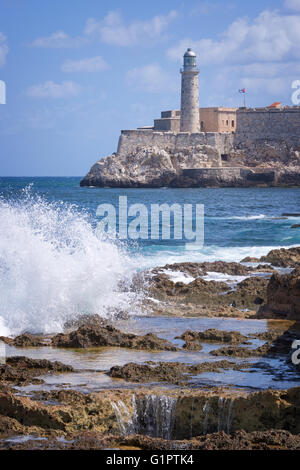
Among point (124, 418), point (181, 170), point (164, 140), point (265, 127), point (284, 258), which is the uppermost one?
point (265, 127)

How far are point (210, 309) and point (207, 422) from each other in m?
4.90

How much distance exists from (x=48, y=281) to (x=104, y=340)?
209cm

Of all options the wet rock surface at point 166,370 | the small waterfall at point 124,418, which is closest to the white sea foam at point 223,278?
the wet rock surface at point 166,370

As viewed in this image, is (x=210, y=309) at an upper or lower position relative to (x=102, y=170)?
lower

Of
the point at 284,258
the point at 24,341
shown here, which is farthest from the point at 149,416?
the point at 284,258

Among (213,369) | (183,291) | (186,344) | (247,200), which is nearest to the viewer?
(213,369)

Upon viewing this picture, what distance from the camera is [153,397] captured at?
5039mm

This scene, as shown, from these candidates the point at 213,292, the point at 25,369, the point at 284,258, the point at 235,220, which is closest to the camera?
the point at 25,369

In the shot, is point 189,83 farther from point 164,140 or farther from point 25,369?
point 25,369

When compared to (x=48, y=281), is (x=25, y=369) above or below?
below

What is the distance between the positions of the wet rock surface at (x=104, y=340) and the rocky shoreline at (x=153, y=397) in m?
0.01
